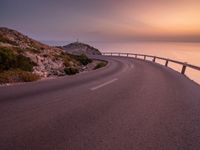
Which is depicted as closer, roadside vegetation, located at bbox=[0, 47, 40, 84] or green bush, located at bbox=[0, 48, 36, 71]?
roadside vegetation, located at bbox=[0, 47, 40, 84]

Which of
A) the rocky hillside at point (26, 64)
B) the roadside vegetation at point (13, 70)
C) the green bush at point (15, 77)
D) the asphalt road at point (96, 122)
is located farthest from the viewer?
the rocky hillside at point (26, 64)

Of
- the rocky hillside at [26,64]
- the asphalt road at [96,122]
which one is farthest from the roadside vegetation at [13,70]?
the asphalt road at [96,122]

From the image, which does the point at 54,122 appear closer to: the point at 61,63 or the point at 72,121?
the point at 72,121

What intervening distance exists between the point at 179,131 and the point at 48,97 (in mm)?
4656

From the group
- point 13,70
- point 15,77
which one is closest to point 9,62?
point 13,70

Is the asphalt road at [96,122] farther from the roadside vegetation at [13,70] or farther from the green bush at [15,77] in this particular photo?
the roadside vegetation at [13,70]

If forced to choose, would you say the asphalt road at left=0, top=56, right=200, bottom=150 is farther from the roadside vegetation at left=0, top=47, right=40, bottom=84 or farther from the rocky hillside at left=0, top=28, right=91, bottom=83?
the rocky hillside at left=0, top=28, right=91, bottom=83

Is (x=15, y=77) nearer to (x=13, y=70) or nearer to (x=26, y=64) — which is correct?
(x=13, y=70)

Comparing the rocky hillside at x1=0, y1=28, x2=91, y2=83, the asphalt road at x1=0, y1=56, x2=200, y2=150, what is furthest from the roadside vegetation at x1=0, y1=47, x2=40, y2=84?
the asphalt road at x1=0, y1=56, x2=200, y2=150

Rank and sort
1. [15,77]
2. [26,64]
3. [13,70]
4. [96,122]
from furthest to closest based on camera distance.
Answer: [26,64] < [13,70] < [15,77] < [96,122]

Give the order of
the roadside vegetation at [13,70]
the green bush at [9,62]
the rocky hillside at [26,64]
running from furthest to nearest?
the green bush at [9,62] → the rocky hillside at [26,64] → the roadside vegetation at [13,70]

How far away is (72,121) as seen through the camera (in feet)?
16.5

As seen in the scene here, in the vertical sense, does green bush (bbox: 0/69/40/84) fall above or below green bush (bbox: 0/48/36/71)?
below

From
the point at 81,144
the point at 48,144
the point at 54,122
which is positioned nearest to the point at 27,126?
the point at 54,122
